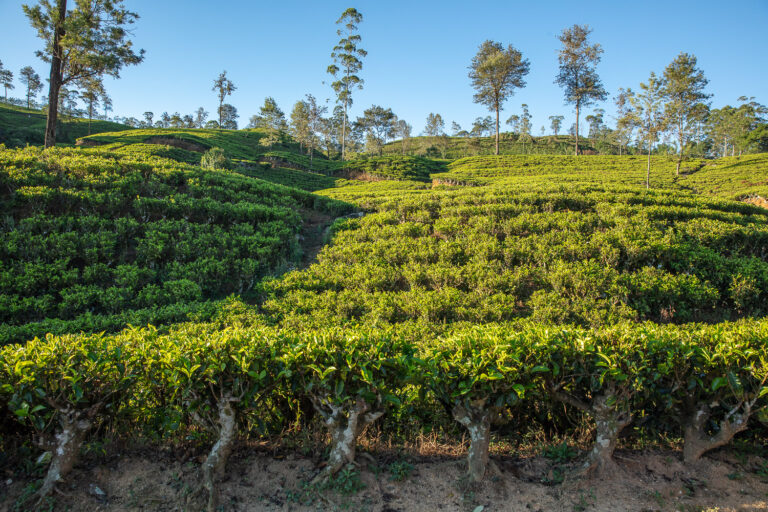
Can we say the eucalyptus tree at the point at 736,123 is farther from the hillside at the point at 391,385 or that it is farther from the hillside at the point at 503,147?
the hillside at the point at 391,385

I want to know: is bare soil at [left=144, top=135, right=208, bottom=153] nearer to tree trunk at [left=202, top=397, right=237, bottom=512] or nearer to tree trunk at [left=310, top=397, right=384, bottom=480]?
tree trunk at [left=202, top=397, right=237, bottom=512]

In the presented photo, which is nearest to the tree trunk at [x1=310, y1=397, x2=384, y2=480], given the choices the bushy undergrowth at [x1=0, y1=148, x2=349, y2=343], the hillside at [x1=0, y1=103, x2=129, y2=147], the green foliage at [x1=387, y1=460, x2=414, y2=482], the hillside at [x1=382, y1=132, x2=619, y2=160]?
the green foliage at [x1=387, y1=460, x2=414, y2=482]

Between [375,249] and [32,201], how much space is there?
312 inches

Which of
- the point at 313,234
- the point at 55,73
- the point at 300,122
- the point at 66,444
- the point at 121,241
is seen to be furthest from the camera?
the point at 300,122

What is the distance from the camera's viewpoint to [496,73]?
1634 inches

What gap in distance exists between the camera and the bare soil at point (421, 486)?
2.82 meters

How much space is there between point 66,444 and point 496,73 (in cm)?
4752

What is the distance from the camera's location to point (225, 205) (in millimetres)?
9953

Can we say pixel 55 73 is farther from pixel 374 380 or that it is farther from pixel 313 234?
pixel 374 380

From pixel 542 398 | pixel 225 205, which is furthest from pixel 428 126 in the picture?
pixel 542 398

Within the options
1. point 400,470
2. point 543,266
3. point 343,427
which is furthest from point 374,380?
point 543,266

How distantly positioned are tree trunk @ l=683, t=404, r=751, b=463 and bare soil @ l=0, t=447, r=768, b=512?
0.40 ft

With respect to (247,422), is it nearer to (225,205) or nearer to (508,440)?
(508,440)

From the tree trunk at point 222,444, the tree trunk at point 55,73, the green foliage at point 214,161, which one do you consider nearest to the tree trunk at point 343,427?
the tree trunk at point 222,444
